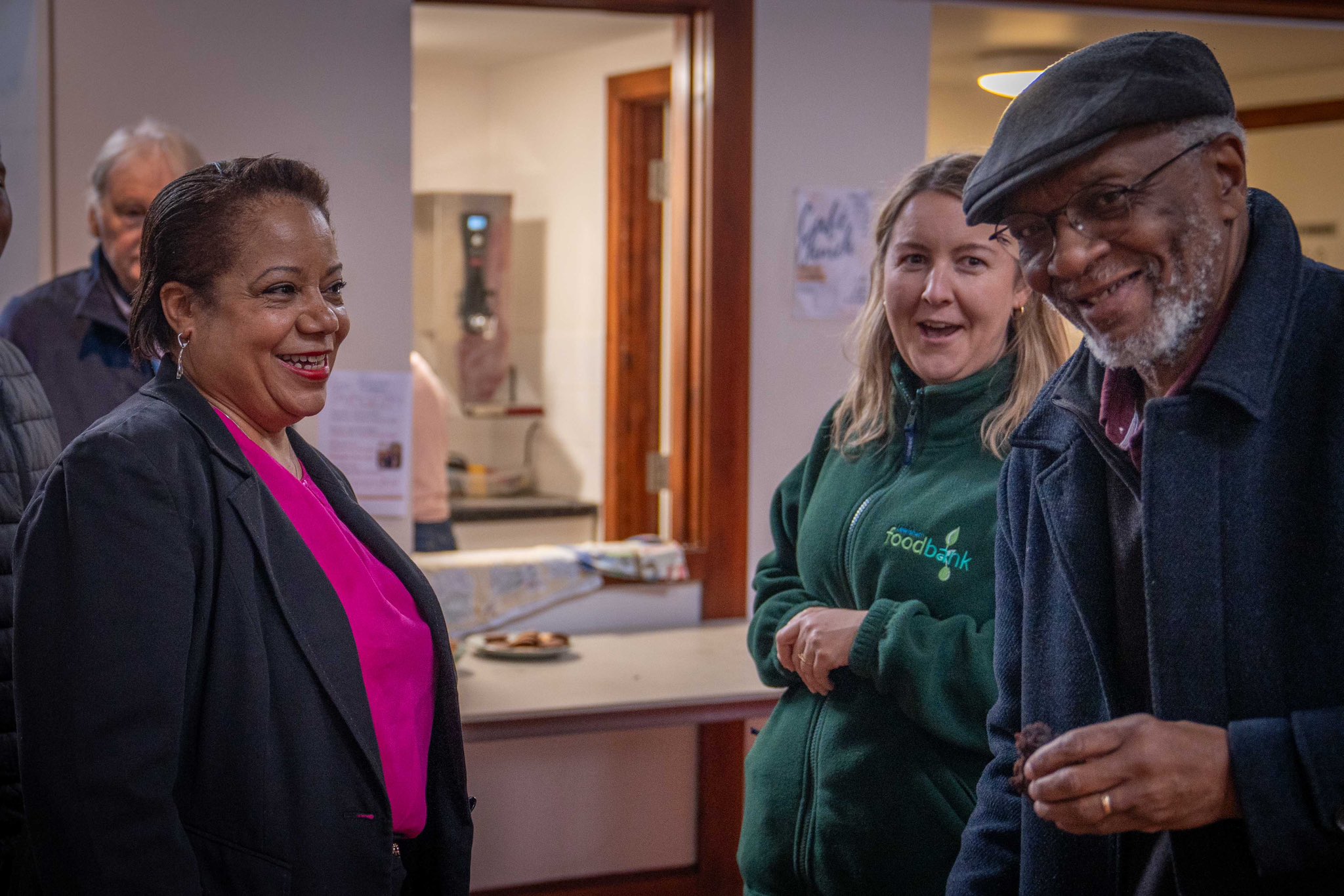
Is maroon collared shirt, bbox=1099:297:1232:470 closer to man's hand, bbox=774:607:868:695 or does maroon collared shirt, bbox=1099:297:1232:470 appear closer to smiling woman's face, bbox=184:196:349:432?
man's hand, bbox=774:607:868:695

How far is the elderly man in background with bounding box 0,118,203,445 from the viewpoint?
2.25 metres

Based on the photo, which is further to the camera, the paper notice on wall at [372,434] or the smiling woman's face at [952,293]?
the paper notice on wall at [372,434]

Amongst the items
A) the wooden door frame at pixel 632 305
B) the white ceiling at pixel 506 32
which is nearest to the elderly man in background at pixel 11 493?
the white ceiling at pixel 506 32

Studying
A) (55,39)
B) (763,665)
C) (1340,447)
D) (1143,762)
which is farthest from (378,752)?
(55,39)

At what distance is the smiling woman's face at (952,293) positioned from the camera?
1.61 m

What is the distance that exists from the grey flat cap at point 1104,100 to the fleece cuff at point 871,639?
0.60 meters

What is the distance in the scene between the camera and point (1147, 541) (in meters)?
1.03

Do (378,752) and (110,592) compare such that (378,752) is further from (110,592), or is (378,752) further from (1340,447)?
(1340,447)

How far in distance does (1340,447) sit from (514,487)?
400 centimetres

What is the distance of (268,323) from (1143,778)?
0.97 metres

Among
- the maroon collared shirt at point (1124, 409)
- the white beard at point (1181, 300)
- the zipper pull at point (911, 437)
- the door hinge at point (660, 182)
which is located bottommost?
the zipper pull at point (911, 437)

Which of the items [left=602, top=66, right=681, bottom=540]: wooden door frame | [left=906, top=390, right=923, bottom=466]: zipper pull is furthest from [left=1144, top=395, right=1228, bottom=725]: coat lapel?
[left=602, top=66, right=681, bottom=540]: wooden door frame

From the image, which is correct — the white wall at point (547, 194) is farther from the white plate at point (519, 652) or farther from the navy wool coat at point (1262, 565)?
the navy wool coat at point (1262, 565)

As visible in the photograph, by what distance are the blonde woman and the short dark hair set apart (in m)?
0.81
